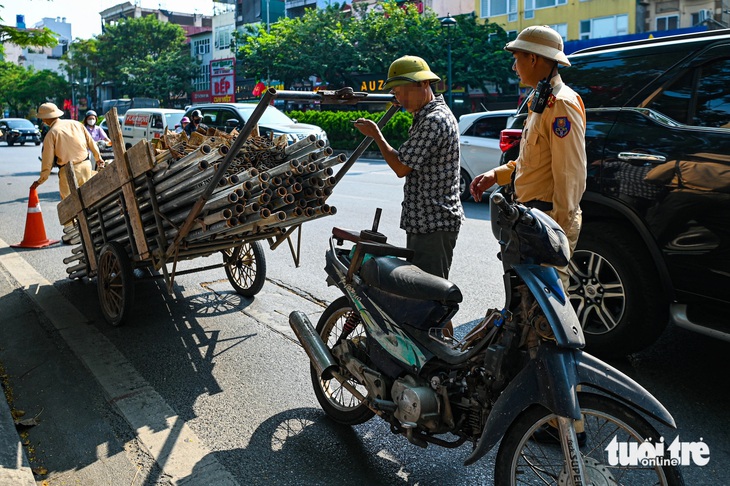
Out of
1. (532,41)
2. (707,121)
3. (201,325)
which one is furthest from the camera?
(201,325)

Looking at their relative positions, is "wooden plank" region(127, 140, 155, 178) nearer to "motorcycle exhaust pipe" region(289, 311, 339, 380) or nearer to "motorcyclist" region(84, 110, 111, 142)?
"motorcycle exhaust pipe" region(289, 311, 339, 380)

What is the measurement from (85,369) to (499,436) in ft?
10.9

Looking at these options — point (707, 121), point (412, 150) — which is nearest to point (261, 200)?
point (412, 150)

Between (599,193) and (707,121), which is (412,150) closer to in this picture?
(599,193)

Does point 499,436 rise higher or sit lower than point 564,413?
lower

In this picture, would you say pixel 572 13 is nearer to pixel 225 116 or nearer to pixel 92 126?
pixel 225 116

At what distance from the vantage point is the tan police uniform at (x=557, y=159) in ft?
11.4

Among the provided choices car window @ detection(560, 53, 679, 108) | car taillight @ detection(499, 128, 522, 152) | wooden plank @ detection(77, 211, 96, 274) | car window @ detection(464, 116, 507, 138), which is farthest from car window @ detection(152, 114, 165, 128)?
car window @ detection(560, 53, 679, 108)

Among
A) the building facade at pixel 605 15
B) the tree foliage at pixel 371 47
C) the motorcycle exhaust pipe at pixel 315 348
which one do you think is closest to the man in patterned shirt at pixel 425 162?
the motorcycle exhaust pipe at pixel 315 348

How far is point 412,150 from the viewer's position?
3.81m

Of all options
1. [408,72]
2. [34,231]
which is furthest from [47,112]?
[408,72]

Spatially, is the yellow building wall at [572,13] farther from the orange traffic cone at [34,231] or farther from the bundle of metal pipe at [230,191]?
the bundle of metal pipe at [230,191]

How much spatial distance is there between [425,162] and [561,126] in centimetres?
78

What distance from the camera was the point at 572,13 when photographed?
37.2 m
